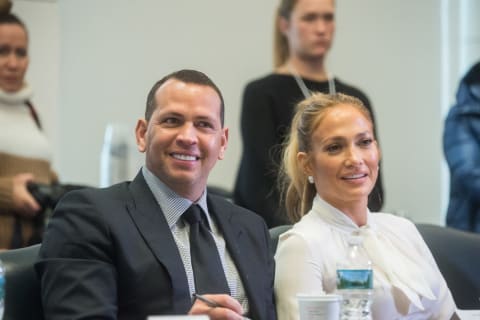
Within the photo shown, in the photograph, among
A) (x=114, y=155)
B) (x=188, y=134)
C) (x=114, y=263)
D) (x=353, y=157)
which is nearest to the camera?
(x=114, y=263)

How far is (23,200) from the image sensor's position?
109 inches

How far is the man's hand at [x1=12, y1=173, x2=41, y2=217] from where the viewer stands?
9.07 ft

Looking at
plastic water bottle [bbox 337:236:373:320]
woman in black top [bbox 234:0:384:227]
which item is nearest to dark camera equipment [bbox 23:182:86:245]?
woman in black top [bbox 234:0:384:227]

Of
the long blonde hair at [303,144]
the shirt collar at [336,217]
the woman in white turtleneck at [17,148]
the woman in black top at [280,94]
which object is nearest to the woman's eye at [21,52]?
the woman in white turtleneck at [17,148]

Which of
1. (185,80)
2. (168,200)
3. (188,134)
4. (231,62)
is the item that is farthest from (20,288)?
(231,62)

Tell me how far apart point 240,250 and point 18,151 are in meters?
1.26

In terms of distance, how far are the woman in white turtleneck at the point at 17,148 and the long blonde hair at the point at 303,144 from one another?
0.91 meters

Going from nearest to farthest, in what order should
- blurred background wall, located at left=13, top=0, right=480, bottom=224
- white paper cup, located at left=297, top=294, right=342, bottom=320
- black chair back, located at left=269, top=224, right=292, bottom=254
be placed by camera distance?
white paper cup, located at left=297, top=294, right=342, bottom=320, black chair back, located at left=269, top=224, right=292, bottom=254, blurred background wall, located at left=13, top=0, right=480, bottom=224

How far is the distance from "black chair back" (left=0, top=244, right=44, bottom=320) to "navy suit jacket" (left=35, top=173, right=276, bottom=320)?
0.20 feet

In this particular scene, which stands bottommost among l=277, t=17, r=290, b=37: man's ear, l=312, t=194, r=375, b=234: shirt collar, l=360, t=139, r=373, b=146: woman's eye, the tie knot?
l=312, t=194, r=375, b=234: shirt collar

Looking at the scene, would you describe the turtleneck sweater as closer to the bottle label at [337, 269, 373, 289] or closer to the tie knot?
the tie knot

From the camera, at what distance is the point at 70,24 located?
13.1ft

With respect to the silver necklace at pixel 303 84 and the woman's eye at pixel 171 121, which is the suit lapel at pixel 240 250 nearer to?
the woman's eye at pixel 171 121

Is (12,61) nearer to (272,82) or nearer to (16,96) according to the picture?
(16,96)
